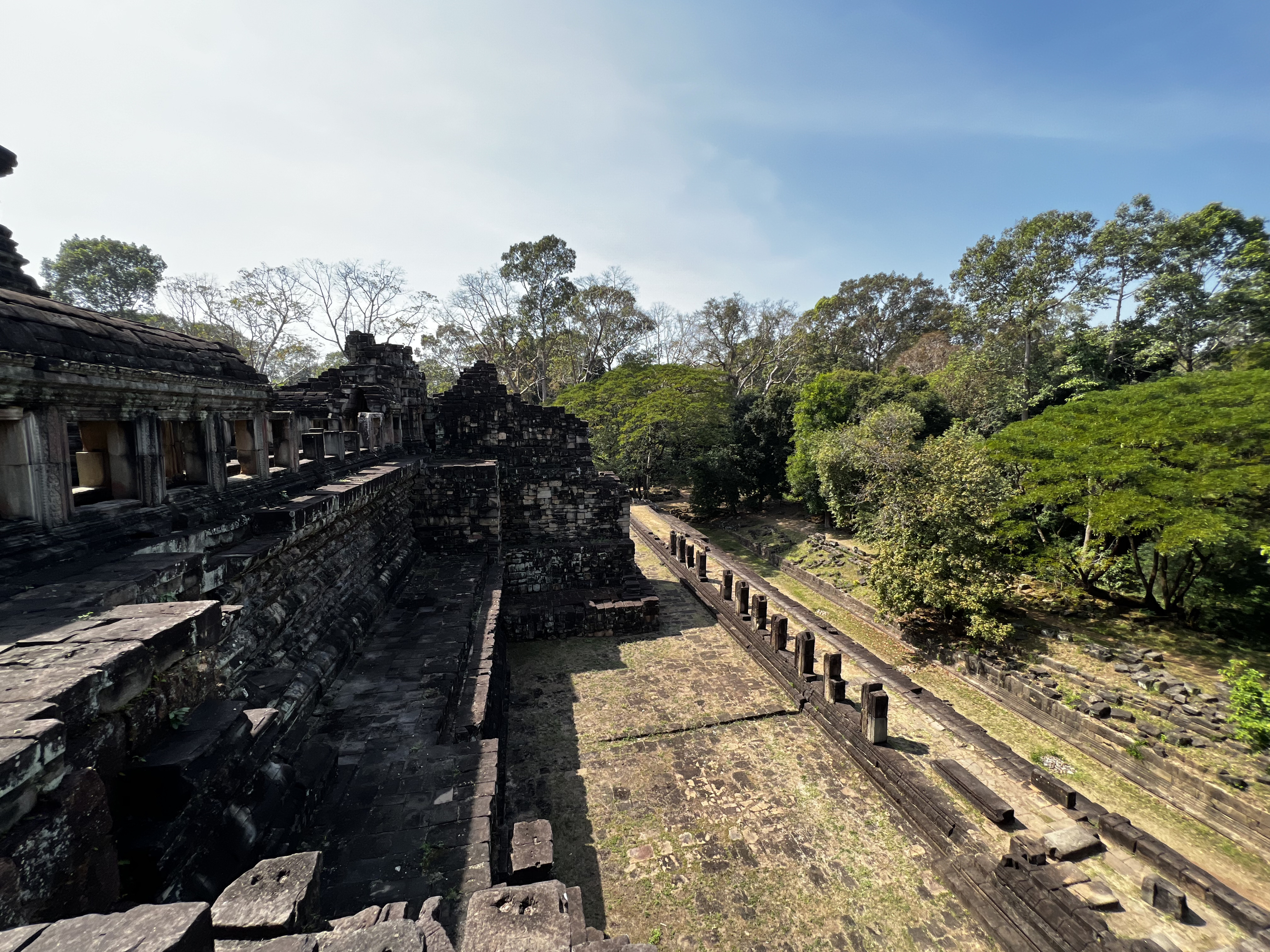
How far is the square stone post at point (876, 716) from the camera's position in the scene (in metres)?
7.64

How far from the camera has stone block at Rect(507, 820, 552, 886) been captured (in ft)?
13.3

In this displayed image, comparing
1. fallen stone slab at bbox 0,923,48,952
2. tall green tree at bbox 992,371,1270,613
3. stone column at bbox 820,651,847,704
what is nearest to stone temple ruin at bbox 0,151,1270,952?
fallen stone slab at bbox 0,923,48,952

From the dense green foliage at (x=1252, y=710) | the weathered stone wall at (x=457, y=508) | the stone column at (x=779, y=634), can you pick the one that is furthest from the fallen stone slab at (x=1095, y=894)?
the weathered stone wall at (x=457, y=508)

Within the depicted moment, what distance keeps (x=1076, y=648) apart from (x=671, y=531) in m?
11.6

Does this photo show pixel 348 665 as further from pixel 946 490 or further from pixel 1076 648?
pixel 1076 648

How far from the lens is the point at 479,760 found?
5.05m

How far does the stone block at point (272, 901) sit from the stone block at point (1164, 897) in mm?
8217

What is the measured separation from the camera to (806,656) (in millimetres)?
9391

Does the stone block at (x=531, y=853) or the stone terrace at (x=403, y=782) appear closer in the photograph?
the stone terrace at (x=403, y=782)

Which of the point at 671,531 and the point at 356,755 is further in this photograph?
the point at 671,531

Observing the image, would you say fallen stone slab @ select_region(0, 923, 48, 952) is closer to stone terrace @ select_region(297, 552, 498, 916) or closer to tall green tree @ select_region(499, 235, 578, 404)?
stone terrace @ select_region(297, 552, 498, 916)

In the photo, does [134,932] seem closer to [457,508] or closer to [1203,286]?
[457,508]

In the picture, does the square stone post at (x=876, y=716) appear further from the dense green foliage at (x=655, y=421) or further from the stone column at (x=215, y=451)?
the dense green foliage at (x=655, y=421)

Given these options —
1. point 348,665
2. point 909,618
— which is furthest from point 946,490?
point 348,665
